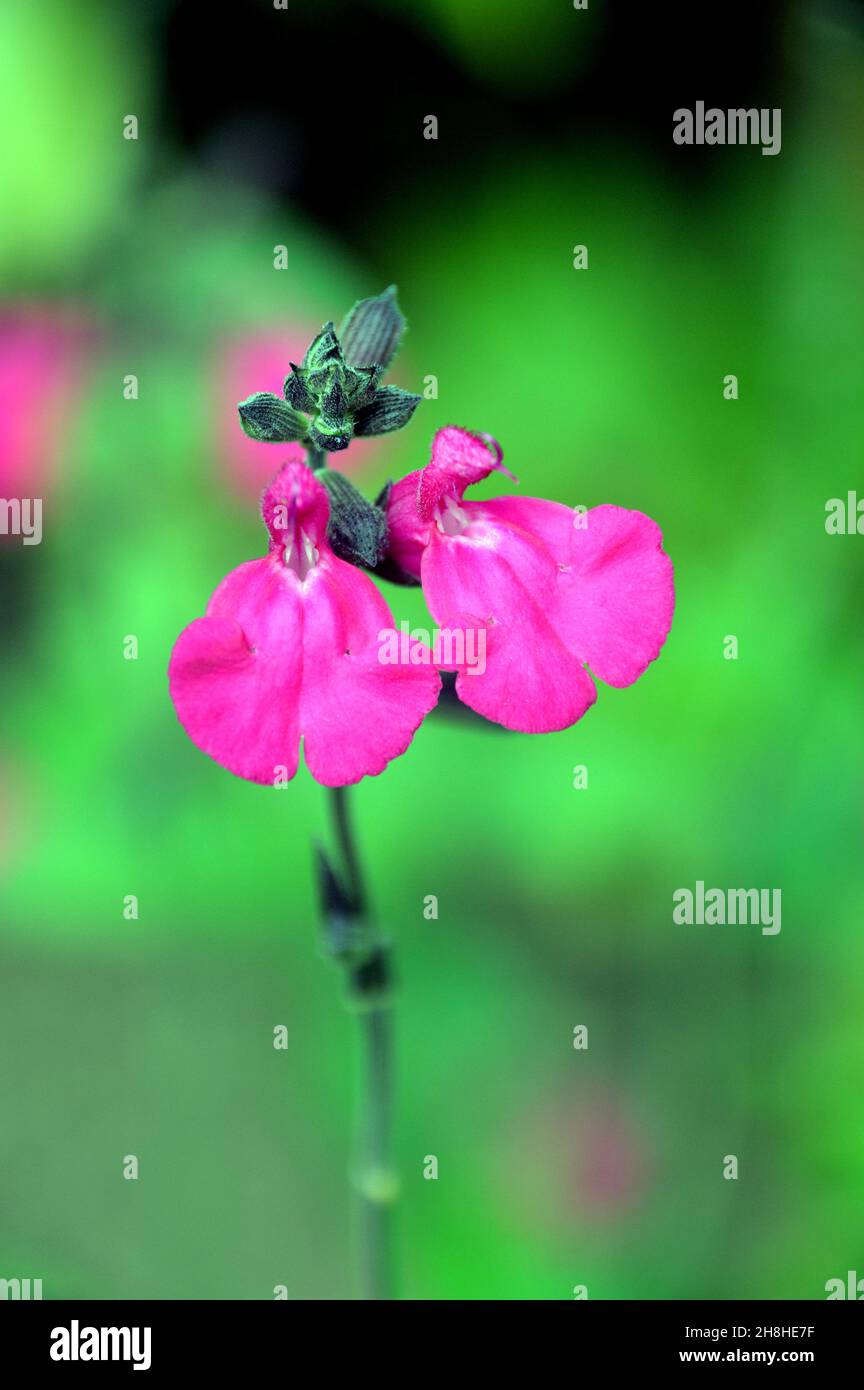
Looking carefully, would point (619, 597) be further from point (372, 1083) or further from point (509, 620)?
point (372, 1083)

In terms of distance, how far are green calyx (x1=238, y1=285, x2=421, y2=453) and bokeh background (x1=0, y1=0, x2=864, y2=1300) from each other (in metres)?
0.95

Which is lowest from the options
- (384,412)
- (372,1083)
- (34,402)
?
(372,1083)

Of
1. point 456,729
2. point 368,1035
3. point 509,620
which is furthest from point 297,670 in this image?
point 456,729

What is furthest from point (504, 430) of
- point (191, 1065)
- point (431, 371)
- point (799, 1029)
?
point (191, 1065)

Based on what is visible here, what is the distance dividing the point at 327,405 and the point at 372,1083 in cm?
75

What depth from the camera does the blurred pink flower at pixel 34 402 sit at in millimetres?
1901

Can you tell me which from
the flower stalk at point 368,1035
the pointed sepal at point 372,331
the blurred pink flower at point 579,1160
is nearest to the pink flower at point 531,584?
the pointed sepal at point 372,331

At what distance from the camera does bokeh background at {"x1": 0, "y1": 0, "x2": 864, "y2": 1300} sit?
1916mm

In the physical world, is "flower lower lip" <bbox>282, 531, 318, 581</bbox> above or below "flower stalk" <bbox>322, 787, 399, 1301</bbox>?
above

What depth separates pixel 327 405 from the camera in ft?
3.10

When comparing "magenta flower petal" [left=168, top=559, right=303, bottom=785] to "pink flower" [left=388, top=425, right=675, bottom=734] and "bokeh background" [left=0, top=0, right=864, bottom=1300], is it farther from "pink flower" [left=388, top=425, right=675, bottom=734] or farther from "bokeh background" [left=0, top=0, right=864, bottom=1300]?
"bokeh background" [left=0, top=0, right=864, bottom=1300]

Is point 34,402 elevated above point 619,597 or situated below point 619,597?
above

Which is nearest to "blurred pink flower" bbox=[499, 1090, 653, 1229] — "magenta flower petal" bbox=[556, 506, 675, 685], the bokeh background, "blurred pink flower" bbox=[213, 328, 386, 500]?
the bokeh background
